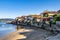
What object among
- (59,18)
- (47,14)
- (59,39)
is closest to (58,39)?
(59,39)

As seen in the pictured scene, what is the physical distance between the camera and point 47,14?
7712 centimetres

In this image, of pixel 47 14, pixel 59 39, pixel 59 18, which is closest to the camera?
pixel 59 39

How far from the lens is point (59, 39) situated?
2058 cm

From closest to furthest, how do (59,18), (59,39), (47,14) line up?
(59,39) → (59,18) → (47,14)

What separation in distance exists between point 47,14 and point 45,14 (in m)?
3.39

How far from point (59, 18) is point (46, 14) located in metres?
36.4

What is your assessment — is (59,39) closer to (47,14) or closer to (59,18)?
(59,18)

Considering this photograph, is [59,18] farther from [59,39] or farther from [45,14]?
[45,14]

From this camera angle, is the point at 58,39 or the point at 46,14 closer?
the point at 58,39

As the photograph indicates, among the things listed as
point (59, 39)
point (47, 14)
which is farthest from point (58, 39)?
point (47, 14)

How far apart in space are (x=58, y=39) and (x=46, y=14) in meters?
58.6

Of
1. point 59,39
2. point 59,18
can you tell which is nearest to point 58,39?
point 59,39

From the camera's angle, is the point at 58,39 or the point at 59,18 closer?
the point at 58,39

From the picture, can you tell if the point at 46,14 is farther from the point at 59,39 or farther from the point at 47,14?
the point at 59,39
